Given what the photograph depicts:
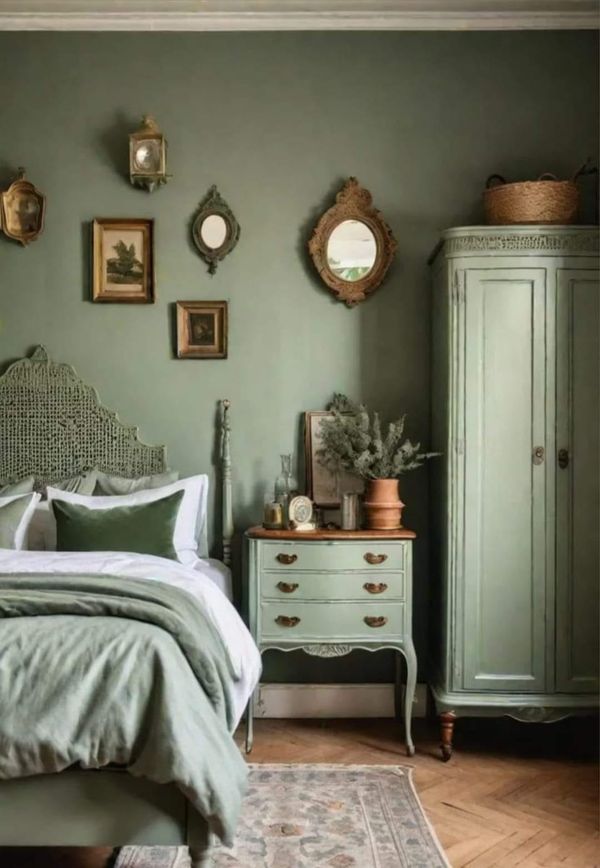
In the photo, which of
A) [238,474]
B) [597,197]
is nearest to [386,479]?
[238,474]

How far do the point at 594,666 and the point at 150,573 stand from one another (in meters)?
1.73

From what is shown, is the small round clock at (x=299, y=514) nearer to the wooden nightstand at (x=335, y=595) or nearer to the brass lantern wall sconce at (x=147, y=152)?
the wooden nightstand at (x=335, y=595)

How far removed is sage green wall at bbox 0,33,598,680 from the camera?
377cm

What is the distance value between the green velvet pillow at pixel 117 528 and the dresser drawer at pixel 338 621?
0.51m

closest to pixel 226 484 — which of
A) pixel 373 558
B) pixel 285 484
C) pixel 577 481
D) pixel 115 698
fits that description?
pixel 285 484

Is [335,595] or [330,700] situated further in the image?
[330,700]

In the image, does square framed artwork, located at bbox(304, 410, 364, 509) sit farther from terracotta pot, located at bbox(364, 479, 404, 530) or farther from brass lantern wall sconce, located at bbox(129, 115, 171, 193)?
brass lantern wall sconce, located at bbox(129, 115, 171, 193)

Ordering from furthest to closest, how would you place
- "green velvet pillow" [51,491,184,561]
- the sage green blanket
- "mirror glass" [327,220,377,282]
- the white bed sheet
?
"mirror glass" [327,220,377,282]
"green velvet pillow" [51,491,184,561]
the white bed sheet
the sage green blanket

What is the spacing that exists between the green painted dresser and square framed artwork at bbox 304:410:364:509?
2.00ft

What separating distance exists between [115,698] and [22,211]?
8.29ft

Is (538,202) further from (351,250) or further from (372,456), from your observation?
(372,456)

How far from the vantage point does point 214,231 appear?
3762mm

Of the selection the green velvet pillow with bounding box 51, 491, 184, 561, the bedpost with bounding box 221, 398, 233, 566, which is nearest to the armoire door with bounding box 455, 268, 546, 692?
the bedpost with bounding box 221, 398, 233, 566

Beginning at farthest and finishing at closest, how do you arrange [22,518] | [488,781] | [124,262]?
[124,262]
[22,518]
[488,781]
